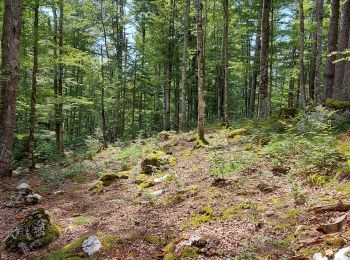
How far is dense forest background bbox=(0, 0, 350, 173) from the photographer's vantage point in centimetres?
1306

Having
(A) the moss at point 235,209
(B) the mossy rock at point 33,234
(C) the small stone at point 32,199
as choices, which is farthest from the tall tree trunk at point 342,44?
(C) the small stone at point 32,199

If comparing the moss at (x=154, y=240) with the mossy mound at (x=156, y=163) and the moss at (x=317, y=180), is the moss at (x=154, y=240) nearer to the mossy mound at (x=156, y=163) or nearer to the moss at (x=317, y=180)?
the moss at (x=317, y=180)

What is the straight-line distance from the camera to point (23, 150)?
53.8ft

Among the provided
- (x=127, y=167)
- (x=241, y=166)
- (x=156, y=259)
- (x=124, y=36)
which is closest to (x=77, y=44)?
(x=124, y=36)

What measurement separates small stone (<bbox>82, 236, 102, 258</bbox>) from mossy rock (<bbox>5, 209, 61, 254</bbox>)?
3.39 ft

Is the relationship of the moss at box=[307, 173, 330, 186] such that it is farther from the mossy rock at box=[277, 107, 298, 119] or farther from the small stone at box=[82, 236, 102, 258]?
the mossy rock at box=[277, 107, 298, 119]

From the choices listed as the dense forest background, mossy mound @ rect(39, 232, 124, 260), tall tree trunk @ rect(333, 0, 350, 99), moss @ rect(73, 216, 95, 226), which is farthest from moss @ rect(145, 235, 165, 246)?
tall tree trunk @ rect(333, 0, 350, 99)

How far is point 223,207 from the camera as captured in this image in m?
6.00

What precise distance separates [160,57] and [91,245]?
17645 mm

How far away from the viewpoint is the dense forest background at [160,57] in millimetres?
13062

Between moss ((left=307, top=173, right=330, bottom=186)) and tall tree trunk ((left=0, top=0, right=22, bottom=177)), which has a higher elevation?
tall tree trunk ((left=0, top=0, right=22, bottom=177))

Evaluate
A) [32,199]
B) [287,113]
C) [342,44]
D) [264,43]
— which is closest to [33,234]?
[32,199]

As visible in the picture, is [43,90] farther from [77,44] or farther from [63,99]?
[77,44]

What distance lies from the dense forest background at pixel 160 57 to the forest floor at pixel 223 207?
500 centimetres
